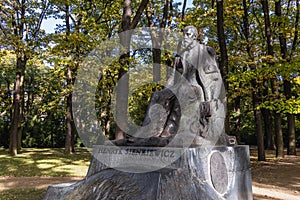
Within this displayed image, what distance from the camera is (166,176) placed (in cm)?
346

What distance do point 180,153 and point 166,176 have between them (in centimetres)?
85

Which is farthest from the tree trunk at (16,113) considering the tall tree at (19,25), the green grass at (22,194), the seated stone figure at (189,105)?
the seated stone figure at (189,105)

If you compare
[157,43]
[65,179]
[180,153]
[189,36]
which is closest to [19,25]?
[157,43]

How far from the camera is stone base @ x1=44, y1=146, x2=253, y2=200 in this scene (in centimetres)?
340

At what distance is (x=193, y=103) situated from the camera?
539 cm

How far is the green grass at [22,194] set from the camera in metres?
6.60

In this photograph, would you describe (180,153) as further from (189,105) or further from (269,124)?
(269,124)

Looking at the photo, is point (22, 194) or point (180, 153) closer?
point (180, 153)

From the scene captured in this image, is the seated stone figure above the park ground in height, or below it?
above

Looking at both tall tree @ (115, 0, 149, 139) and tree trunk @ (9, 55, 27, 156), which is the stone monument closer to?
tall tree @ (115, 0, 149, 139)

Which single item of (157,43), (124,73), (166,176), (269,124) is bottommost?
(166,176)

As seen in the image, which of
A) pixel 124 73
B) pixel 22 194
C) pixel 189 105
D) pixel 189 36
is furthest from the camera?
pixel 124 73

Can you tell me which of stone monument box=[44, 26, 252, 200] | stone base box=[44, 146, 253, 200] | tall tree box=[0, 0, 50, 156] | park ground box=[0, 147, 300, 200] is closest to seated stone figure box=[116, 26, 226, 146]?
stone monument box=[44, 26, 252, 200]

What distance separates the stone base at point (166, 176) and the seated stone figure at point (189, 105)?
0.29m
